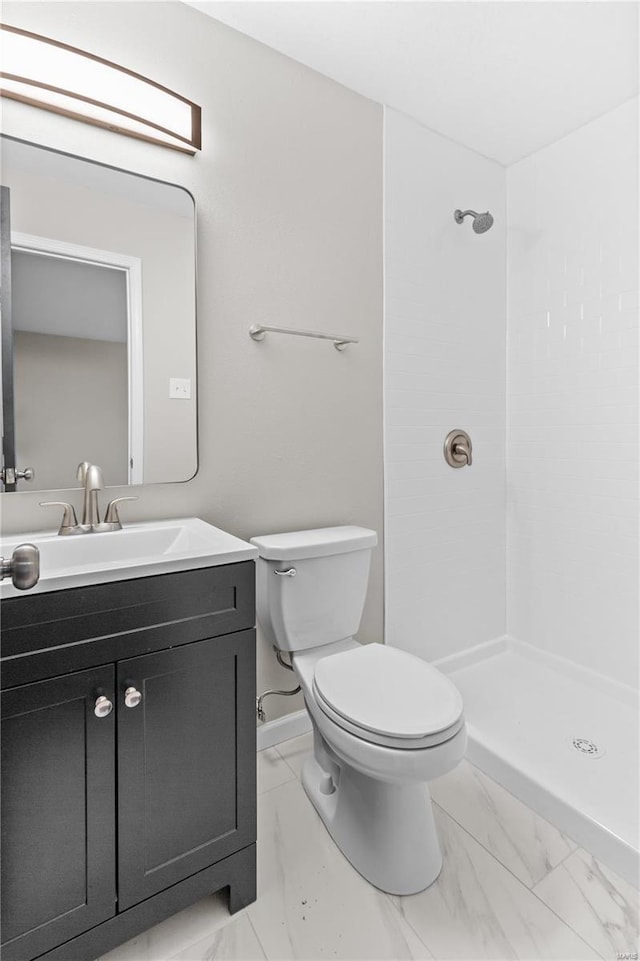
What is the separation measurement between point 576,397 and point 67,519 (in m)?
2.05

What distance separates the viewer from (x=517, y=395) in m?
2.42

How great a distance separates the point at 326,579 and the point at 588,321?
1587mm

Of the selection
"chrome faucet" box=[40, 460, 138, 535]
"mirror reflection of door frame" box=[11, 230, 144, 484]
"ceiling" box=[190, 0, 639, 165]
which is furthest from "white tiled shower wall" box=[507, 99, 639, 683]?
"chrome faucet" box=[40, 460, 138, 535]

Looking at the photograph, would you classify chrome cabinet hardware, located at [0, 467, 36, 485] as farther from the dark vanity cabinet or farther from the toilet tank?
the toilet tank

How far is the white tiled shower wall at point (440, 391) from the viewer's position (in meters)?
2.04

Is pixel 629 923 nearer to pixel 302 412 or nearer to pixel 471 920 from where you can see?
pixel 471 920

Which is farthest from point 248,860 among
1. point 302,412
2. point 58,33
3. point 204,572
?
point 58,33

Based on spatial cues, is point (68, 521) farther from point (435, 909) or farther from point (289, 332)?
point (435, 909)

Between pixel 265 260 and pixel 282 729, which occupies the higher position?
pixel 265 260

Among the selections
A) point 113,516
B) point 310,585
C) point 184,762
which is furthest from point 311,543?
point 184,762

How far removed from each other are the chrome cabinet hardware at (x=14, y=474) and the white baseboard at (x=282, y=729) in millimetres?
1130

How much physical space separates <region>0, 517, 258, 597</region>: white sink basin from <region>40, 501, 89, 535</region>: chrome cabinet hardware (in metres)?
0.03

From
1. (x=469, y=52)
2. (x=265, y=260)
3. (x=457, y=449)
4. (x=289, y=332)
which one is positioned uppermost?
(x=469, y=52)

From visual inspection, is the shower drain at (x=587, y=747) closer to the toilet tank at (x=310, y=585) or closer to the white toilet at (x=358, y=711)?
the white toilet at (x=358, y=711)
